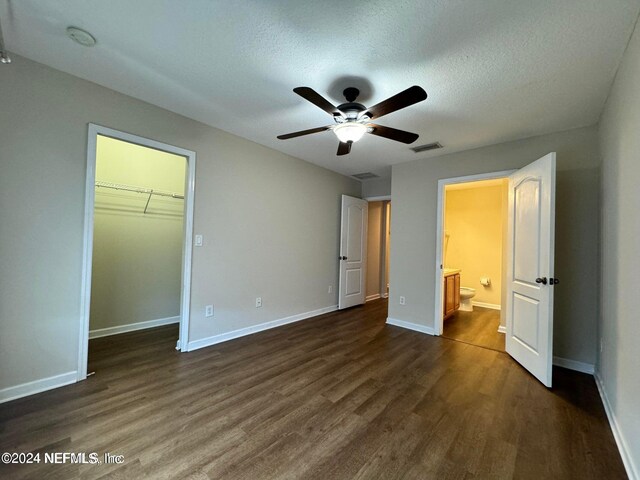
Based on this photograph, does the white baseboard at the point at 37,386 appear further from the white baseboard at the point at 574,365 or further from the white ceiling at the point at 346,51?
the white baseboard at the point at 574,365

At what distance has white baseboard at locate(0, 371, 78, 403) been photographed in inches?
76.0

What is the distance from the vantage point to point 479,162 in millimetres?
3373

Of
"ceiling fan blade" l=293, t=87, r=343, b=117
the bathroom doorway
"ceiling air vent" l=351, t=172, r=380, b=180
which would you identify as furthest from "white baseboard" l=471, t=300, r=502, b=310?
"ceiling fan blade" l=293, t=87, r=343, b=117

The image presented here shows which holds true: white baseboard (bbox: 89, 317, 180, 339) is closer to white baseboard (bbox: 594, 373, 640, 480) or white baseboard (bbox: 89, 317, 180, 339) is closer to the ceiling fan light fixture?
the ceiling fan light fixture

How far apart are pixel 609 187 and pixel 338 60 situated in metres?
2.35

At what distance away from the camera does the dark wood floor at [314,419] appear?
1.46 metres

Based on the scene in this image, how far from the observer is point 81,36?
1.72 metres

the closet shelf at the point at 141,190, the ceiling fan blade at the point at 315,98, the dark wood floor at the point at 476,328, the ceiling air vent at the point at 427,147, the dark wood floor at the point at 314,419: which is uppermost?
the ceiling air vent at the point at 427,147

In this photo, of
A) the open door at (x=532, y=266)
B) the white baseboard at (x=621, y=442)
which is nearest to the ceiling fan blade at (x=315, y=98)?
the open door at (x=532, y=266)

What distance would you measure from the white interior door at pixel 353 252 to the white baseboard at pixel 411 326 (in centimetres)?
107

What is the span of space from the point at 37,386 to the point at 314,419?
2156mm

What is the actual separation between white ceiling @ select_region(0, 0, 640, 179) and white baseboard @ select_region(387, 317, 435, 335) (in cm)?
266

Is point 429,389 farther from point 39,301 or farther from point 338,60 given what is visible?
point 39,301

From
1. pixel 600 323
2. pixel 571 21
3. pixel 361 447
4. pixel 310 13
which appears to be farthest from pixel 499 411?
pixel 310 13
